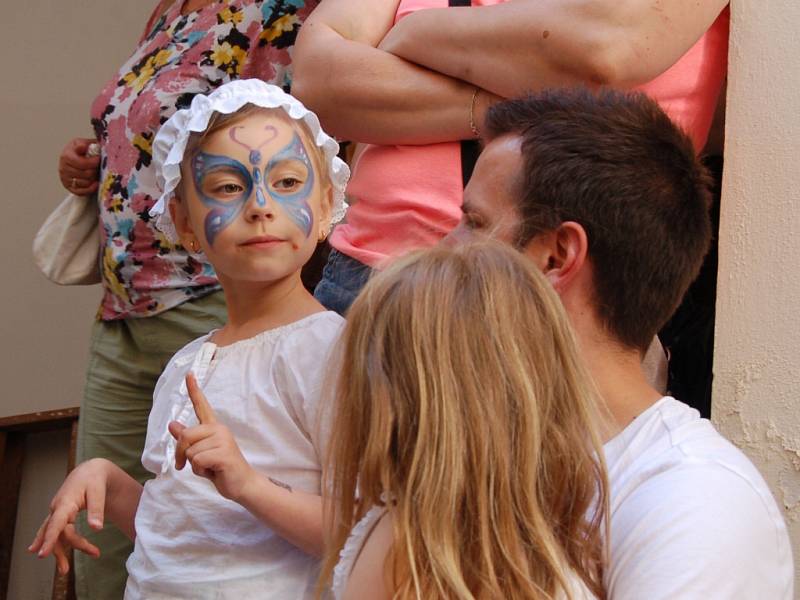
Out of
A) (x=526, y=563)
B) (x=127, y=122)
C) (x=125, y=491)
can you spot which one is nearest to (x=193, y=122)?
(x=125, y=491)

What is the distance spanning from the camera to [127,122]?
2.90 metres

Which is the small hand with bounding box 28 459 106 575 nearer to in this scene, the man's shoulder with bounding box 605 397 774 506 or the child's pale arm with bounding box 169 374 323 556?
the child's pale arm with bounding box 169 374 323 556

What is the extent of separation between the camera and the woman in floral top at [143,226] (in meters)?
2.83

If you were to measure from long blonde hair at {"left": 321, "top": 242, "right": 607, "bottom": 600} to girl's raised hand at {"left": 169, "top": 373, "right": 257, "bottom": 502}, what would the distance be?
0.77ft

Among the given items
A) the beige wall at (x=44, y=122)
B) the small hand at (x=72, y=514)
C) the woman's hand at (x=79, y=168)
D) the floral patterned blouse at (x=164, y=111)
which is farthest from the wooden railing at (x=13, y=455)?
the small hand at (x=72, y=514)

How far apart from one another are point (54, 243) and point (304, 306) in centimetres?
119

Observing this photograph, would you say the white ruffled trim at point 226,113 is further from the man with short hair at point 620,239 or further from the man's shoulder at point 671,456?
the man's shoulder at point 671,456

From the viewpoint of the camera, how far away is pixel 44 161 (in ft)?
14.6

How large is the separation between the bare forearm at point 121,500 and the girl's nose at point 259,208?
0.50m

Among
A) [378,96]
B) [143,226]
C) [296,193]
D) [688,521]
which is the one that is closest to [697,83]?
[378,96]

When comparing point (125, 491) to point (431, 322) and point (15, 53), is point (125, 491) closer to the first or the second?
point (431, 322)

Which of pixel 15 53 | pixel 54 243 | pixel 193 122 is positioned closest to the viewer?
pixel 193 122

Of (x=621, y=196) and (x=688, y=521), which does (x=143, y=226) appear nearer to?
(x=621, y=196)

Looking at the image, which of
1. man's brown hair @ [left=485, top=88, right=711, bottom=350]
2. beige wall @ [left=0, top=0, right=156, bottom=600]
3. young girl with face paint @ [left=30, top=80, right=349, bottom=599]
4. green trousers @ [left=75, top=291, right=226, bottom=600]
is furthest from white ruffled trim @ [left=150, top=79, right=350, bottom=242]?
beige wall @ [left=0, top=0, right=156, bottom=600]
